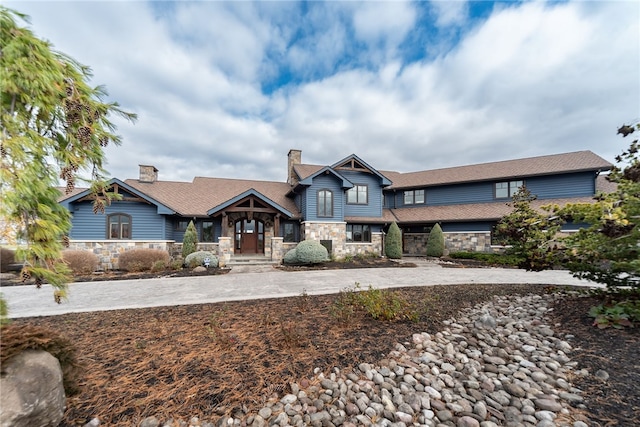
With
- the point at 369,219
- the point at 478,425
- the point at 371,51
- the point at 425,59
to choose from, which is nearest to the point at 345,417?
the point at 478,425

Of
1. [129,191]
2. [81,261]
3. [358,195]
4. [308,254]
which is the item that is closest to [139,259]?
[81,261]

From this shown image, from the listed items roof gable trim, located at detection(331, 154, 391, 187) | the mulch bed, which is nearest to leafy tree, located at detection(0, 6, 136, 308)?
the mulch bed

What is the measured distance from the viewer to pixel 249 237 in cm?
1639

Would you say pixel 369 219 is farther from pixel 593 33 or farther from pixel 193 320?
pixel 193 320

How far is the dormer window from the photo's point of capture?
1700 cm

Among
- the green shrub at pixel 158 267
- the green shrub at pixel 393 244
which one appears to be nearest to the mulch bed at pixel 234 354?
the green shrub at pixel 158 267

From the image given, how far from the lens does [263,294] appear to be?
6852 mm

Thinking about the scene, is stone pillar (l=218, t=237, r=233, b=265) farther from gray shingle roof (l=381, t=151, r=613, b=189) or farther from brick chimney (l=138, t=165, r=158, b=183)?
gray shingle roof (l=381, t=151, r=613, b=189)

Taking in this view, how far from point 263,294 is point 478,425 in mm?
5582

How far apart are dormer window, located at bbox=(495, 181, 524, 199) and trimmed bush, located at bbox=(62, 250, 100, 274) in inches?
971

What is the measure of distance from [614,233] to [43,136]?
735 cm

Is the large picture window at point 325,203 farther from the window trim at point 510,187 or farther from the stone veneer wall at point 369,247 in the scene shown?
the window trim at point 510,187

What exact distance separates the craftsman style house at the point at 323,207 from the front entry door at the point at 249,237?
65 mm

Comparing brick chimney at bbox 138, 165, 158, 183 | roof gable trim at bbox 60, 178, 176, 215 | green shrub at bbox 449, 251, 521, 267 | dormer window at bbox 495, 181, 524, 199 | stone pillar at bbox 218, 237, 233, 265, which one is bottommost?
green shrub at bbox 449, 251, 521, 267
